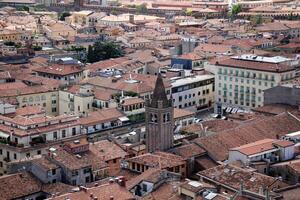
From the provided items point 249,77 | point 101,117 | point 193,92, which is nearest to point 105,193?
point 101,117

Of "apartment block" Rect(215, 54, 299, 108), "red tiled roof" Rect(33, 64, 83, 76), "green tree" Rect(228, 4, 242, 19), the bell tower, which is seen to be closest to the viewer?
the bell tower

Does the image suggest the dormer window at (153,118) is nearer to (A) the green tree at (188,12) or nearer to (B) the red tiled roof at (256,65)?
(B) the red tiled roof at (256,65)

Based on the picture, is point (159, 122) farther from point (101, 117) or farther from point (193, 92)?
point (193, 92)

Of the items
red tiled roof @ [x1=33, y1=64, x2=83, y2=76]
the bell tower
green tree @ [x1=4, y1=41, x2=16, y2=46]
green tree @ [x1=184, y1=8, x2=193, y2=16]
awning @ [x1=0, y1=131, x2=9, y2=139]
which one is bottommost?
green tree @ [x1=184, y1=8, x2=193, y2=16]

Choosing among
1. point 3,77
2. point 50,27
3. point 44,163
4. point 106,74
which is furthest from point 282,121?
point 50,27

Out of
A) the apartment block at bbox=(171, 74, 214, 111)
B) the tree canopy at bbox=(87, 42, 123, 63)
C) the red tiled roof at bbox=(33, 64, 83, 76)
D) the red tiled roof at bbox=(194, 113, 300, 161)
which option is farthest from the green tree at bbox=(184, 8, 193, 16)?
the red tiled roof at bbox=(194, 113, 300, 161)

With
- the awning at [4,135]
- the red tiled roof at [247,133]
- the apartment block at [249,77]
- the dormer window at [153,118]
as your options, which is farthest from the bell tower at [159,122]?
the apartment block at [249,77]

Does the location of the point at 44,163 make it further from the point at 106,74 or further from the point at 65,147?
the point at 106,74

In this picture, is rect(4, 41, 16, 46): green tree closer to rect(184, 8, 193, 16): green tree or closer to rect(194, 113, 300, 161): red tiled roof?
rect(194, 113, 300, 161): red tiled roof

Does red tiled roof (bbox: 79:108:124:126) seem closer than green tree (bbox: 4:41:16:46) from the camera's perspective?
Yes
